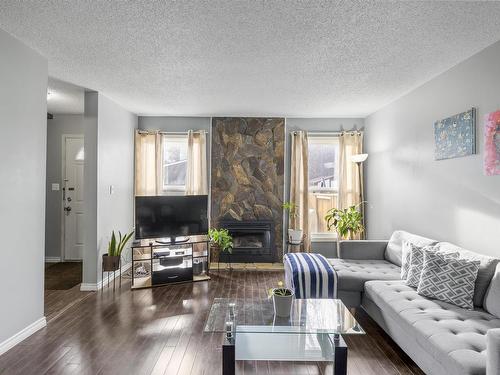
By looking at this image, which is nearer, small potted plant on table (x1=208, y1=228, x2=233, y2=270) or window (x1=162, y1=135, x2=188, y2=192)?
small potted plant on table (x1=208, y1=228, x2=233, y2=270)

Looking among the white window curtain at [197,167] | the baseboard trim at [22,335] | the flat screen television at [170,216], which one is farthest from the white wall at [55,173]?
the baseboard trim at [22,335]

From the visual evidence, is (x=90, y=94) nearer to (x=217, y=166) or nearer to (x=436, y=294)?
(x=217, y=166)

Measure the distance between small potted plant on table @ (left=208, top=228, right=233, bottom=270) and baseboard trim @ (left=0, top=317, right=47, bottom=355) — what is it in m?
2.50

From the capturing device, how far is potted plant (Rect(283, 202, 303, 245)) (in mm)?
5445

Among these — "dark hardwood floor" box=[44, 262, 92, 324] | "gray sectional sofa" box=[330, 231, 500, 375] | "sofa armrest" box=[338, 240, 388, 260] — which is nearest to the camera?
"gray sectional sofa" box=[330, 231, 500, 375]

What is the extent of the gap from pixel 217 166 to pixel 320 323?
150 inches

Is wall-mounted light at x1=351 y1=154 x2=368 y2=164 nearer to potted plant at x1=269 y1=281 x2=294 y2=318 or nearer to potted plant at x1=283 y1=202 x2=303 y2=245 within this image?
potted plant at x1=283 y1=202 x2=303 y2=245

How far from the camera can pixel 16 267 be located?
283cm

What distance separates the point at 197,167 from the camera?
5707mm

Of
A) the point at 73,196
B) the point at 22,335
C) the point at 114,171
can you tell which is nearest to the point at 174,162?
the point at 114,171

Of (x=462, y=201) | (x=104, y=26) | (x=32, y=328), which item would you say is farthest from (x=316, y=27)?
(x=32, y=328)

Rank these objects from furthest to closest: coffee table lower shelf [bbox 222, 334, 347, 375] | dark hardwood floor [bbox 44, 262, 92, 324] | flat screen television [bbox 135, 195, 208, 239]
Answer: flat screen television [bbox 135, 195, 208, 239] → dark hardwood floor [bbox 44, 262, 92, 324] → coffee table lower shelf [bbox 222, 334, 347, 375]

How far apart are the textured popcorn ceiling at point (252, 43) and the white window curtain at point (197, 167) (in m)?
1.36

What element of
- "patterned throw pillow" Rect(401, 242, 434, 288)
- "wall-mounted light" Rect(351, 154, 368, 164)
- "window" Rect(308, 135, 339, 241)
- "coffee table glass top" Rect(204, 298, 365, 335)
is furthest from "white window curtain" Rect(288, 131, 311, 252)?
"coffee table glass top" Rect(204, 298, 365, 335)
